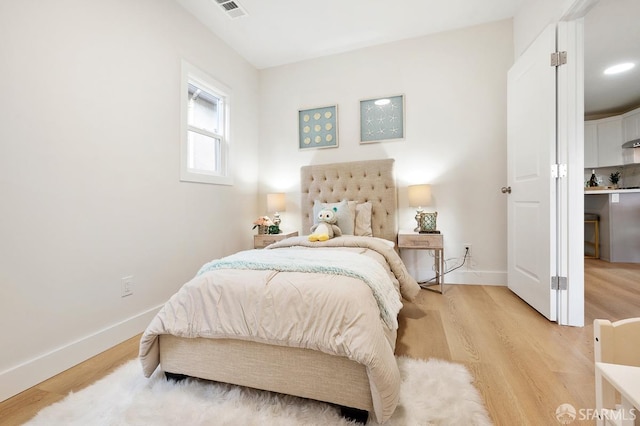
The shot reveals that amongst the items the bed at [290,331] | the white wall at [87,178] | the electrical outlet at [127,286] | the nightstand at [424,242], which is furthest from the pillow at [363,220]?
the electrical outlet at [127,286]

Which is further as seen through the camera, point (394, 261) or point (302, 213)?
point (302, 213)

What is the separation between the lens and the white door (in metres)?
2.02

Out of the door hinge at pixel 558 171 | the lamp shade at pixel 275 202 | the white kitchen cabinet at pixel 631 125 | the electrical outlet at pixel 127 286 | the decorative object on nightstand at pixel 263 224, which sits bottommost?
the electrical outlet at pixel 127 286

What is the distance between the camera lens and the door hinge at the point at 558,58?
194 cm

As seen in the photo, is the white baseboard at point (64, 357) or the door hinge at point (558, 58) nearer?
the white baseboard at point (64, 357)

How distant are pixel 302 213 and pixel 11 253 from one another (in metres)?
2.38

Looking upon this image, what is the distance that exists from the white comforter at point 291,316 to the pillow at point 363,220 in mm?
1340

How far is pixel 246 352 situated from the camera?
1.26 meters

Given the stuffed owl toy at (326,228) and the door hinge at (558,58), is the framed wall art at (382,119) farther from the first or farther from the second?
the door hinge at (558,58)

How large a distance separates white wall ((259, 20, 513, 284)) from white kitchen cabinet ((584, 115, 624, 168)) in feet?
12.8

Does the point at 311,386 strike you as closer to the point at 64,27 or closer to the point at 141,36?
the point at 64,27

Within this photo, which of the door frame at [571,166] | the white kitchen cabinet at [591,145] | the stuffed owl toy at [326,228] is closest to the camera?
the door frame at [571,166]

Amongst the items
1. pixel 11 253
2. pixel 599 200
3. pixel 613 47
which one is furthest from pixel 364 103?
pixel 599 200

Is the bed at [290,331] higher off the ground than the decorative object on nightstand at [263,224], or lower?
lower
